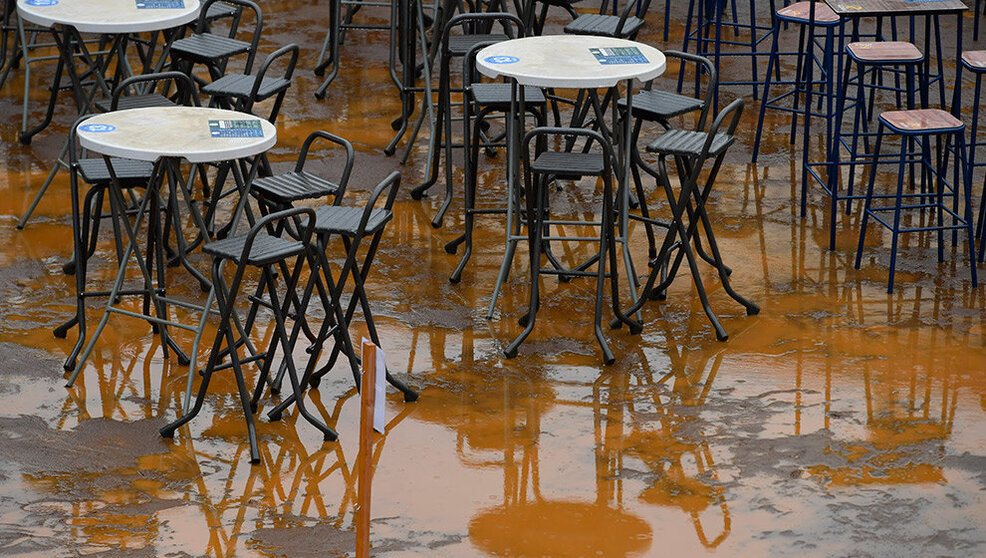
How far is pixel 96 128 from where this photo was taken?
231 inches

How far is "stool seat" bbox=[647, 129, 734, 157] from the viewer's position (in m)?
6.45

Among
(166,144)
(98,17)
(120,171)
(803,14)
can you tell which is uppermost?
(98,17)

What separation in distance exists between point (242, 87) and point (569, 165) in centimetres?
221

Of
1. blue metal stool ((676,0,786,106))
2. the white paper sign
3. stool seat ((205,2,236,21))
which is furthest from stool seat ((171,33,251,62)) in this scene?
the white paper sign

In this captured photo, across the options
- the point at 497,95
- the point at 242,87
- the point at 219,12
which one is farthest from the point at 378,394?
the point at 219,12

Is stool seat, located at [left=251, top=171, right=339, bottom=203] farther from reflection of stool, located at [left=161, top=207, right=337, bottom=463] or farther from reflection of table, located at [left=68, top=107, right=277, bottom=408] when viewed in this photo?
reflection of stool, located at [left=161, top=207, right=337, bottom=463]

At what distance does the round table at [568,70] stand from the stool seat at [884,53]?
58.6 inches

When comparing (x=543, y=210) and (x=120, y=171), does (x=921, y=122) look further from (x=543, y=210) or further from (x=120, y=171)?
(x=120, y=171)

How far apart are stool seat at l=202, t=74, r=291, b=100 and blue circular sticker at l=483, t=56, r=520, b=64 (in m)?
1.33

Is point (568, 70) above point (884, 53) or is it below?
above

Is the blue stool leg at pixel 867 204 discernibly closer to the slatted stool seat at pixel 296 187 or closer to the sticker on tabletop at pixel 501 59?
the sticker on tabletop at pixel 501 59

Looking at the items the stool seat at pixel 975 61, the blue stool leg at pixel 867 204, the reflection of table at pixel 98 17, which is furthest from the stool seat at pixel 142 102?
the stool seat at pixel 975 61

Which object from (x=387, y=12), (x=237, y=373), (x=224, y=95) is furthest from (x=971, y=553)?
(x=387, y=12)

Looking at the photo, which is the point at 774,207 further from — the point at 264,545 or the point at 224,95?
the point at 264,545
